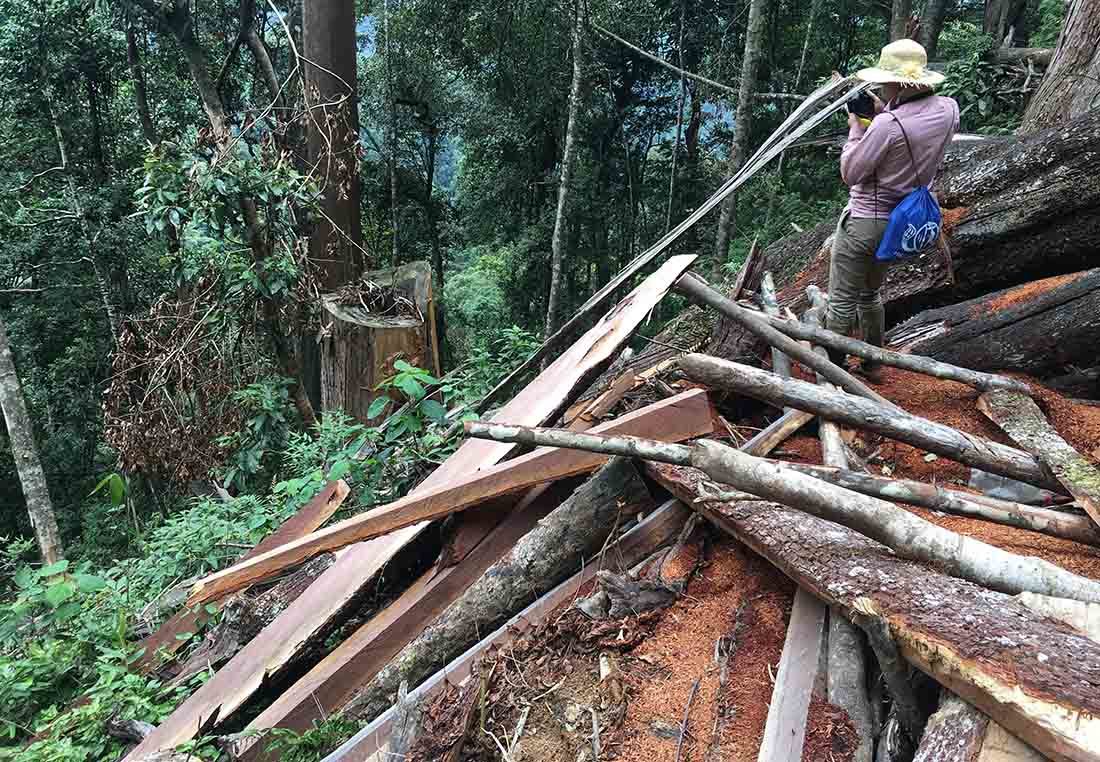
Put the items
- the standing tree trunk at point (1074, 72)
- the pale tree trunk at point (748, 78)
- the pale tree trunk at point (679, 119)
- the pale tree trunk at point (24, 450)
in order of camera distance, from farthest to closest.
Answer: the pale tree trunk at point (679, 119) → the pale tree trunk at point (24, 450) → the pale tree trunk at point (748, 78) → the standing tree trunk at point (1074, 72)

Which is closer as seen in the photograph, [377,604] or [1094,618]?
[1094,618]

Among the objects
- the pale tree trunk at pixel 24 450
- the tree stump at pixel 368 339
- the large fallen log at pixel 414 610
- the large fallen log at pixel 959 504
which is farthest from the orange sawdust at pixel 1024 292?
the pale tree trunk at pixel 24 450

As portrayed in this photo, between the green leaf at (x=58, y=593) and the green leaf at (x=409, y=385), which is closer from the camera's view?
the green leaf at (x=58, y=593)

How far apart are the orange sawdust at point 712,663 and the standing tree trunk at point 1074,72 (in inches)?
194

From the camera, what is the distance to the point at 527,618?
2.38 m

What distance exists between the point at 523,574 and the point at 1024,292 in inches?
134

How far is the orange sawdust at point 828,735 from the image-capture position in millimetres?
1694

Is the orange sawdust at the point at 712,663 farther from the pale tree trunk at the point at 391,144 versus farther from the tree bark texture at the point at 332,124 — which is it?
the pale tree trunk at the point at 391,144

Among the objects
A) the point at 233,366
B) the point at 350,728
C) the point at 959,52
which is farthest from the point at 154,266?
the point at 959,52

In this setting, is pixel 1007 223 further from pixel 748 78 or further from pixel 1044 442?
pixel 748 78

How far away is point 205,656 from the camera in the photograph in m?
3.14

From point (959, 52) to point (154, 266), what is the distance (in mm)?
15965

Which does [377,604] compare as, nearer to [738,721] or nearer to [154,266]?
[738,721]

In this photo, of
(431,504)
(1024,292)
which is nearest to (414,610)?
(431,504)
